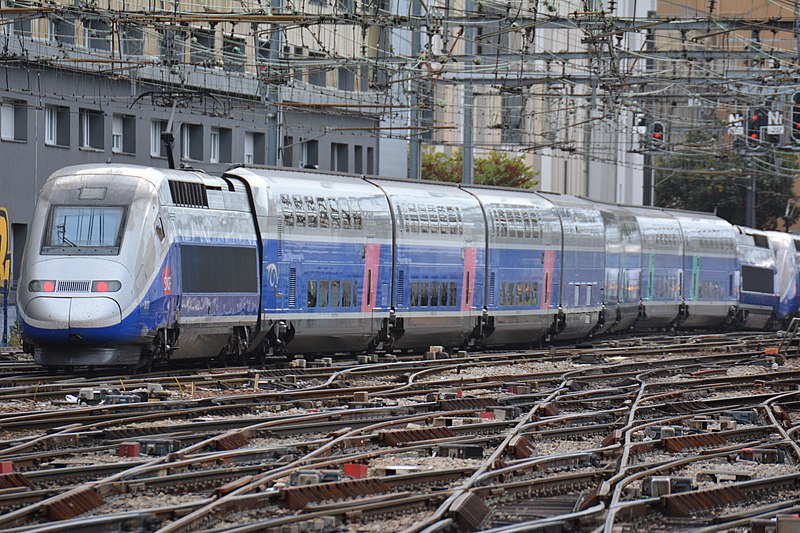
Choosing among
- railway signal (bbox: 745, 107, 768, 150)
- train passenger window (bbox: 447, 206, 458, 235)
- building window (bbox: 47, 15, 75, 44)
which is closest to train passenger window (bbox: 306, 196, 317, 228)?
train passenger window (bbox: 447, 206, 458, 235)

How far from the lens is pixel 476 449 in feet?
49.8

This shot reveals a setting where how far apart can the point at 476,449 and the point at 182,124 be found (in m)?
35.8

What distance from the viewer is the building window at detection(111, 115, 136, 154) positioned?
46500 mm

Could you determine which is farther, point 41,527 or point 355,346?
point 355,346

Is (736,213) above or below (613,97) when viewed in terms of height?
below

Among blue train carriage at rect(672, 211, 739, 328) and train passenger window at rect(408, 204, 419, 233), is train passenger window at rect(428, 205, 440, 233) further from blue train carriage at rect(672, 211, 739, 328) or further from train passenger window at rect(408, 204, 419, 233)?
blue train carriage at rect(672, 211, 739, 328)

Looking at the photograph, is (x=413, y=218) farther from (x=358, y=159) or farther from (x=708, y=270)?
(x=358, y=159)

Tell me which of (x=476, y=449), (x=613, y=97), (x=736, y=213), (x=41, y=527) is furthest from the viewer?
(x=736, y=213)

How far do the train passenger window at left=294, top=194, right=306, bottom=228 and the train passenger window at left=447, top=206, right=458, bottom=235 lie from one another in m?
5.20

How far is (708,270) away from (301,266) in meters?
25.9

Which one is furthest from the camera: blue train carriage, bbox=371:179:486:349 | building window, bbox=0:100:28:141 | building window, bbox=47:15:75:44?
building window, bbox=47:15:75:44

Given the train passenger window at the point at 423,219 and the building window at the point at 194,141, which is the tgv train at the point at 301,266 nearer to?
the train passenger window at the point at 423,219

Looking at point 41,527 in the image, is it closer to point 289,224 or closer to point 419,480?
point 419,480

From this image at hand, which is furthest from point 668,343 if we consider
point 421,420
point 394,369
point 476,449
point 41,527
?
point 41,527
